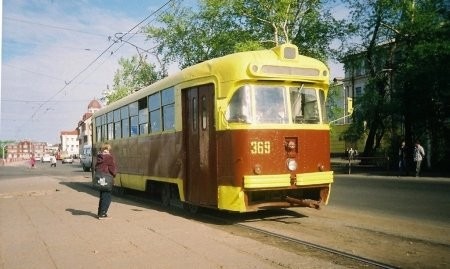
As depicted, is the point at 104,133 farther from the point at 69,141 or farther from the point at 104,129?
the point at 69,141

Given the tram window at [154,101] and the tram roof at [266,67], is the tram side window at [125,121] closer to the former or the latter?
the tram window at [154,101]

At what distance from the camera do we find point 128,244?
8.09 meters

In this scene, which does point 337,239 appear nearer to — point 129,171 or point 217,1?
point 129,171

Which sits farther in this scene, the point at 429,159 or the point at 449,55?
the point at 429,159

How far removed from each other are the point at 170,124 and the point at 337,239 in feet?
17.3

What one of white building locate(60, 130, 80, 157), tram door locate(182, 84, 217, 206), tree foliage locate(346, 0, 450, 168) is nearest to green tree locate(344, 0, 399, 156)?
tree foliage locate(346, 0, 450, 168)

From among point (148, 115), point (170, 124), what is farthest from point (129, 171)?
point (170, 124)

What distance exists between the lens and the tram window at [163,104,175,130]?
38.8 ft

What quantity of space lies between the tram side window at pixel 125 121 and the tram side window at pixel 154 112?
8.17ft

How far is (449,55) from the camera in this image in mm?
24688

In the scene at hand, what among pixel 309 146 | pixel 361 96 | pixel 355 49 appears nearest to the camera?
pixel 309 146

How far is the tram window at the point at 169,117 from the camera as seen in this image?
38.8 ft

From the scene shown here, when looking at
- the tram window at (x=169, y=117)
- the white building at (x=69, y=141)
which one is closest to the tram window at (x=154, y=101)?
the tram window at (x=169, y=117)

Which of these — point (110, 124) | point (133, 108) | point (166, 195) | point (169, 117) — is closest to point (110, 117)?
point (110, 124)
